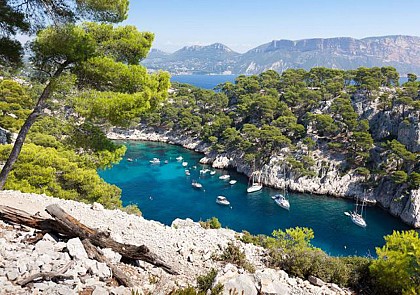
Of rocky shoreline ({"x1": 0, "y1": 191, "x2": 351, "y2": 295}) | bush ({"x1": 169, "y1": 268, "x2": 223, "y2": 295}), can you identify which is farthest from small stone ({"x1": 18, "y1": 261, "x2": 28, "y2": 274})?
bush ({"x1": 169, "y1": 268, "x2": 223, "y2": 295})

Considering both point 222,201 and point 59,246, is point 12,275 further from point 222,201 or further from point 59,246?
point 222,201

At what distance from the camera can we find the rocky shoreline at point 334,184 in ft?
124

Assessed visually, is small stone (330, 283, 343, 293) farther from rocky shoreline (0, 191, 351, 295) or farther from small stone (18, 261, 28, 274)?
small stone (18, 261, 28, 274)

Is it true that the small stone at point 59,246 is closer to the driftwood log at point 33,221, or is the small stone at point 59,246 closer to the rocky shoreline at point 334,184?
the driftwood log at point 33,221

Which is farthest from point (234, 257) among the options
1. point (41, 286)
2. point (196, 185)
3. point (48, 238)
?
point (196, 185)

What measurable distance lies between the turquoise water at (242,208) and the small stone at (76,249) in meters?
28.2

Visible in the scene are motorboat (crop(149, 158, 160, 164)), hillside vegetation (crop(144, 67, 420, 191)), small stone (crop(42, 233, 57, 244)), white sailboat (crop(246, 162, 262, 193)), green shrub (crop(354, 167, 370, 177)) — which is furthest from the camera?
motorboat (crop(149, 158, 160, 164))

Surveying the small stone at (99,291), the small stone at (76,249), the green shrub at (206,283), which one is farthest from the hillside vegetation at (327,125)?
the small stone at (99,291)

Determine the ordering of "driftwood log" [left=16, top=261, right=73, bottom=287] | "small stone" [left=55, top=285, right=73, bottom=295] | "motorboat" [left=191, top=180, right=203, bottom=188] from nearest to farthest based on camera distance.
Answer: "small stone" [left=55, top=285, right=73, bottom=295] < "driftwood log" [left=16, top=261, right=73, bottom=287] < "motorboat" [left=191, top=180, right=203, bottom=188]

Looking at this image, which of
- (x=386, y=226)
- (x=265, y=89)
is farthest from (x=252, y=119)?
(x=386, y=226)

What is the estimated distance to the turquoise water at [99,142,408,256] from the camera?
33.9 meters

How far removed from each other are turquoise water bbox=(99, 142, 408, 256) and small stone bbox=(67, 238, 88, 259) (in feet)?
92.6

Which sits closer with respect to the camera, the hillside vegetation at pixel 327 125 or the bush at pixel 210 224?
the bush at pixel 210 224

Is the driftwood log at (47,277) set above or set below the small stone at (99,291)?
above
